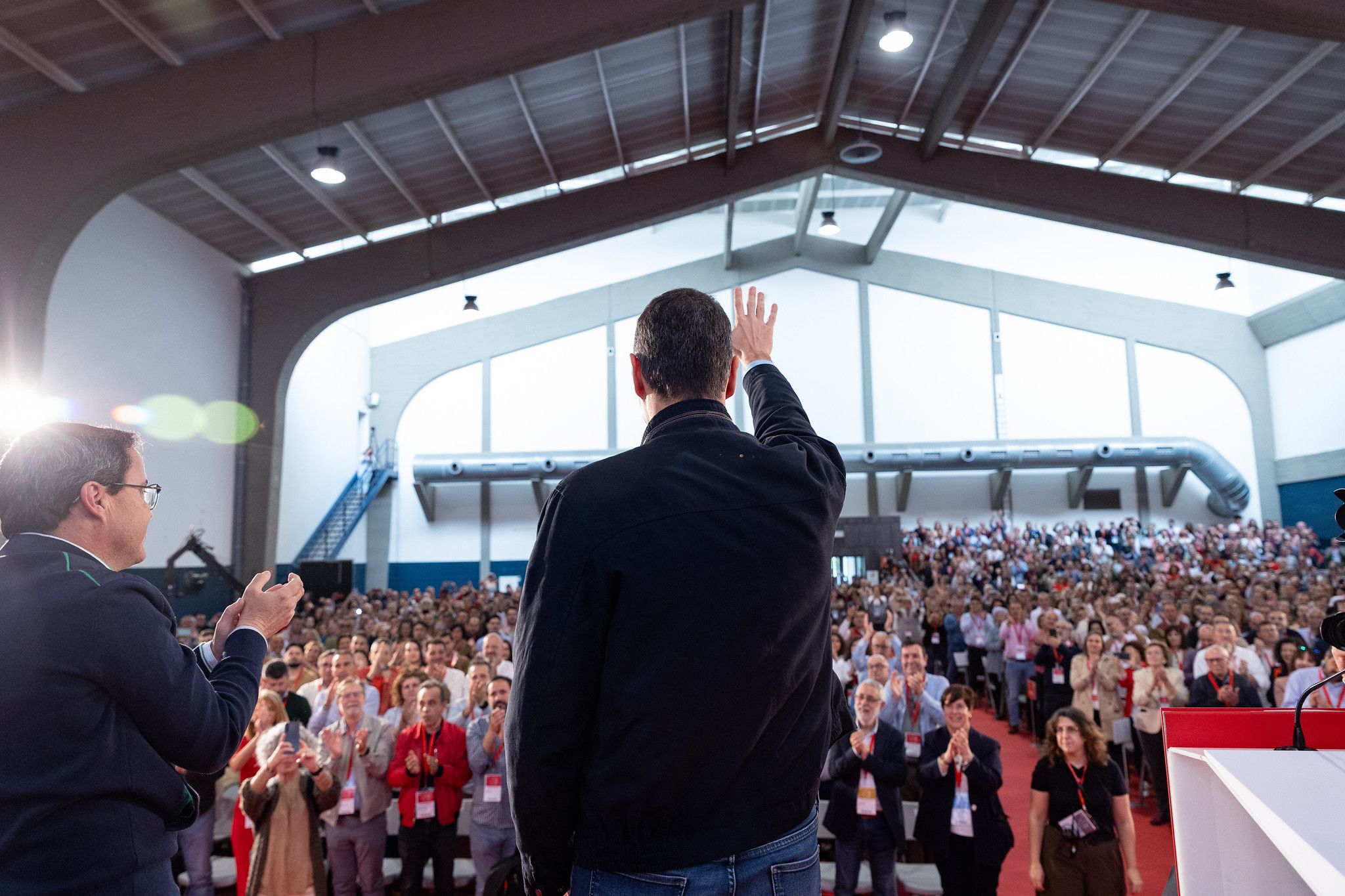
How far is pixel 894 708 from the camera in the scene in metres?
6.64

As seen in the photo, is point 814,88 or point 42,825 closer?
point 42,825

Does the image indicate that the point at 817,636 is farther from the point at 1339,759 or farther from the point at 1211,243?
the point at 1211,243

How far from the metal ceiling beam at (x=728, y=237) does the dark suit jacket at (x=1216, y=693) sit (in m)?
16.3

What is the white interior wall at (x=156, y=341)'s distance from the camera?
11664 mm

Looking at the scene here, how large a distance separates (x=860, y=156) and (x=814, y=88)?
6.18 feet

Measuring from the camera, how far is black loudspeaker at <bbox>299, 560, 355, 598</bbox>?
56.8 feet

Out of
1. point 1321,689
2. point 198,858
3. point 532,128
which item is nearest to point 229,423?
point 532,128

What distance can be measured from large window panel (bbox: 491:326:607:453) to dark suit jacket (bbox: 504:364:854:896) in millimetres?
23306

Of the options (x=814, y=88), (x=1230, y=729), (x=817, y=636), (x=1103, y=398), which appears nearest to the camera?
(x=817, y=636)

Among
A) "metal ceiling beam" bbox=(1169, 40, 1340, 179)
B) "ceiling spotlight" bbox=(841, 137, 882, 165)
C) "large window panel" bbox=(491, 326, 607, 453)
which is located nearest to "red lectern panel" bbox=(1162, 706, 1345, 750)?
"metal ceiling beam" bbox=(1169, 40, 1340, 179)

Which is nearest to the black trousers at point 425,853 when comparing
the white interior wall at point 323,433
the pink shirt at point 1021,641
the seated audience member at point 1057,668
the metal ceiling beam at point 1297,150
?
the seated audience member at point 1057,668

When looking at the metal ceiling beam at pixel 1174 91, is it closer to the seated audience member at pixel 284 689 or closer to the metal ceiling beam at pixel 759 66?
the metal ceiling beam at pixel 759 66

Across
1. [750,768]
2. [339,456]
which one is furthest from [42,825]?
[339,456]

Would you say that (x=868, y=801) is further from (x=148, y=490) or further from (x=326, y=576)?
(x=326, y=576)
